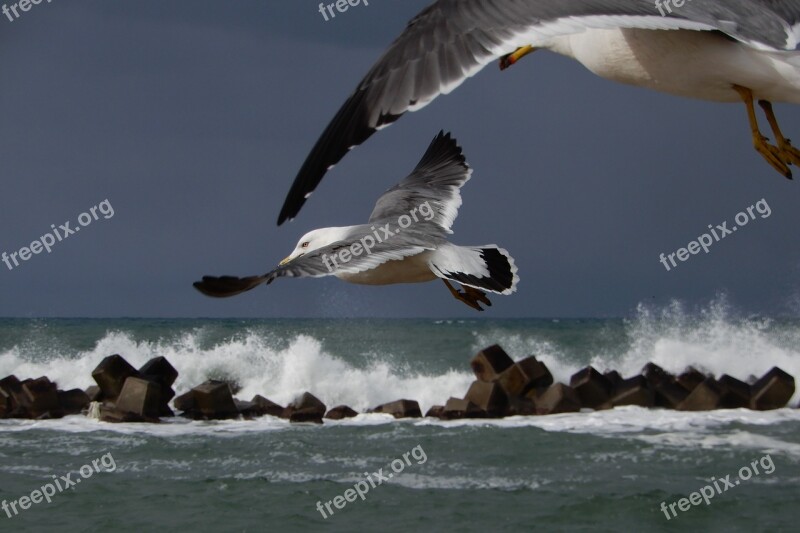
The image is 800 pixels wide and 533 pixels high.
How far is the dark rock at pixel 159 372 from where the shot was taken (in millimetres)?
18297

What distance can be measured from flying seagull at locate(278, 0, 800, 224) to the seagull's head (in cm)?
284

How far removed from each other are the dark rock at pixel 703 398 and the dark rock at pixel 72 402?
10.9 metres

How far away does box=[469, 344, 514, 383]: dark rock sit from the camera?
18.2m

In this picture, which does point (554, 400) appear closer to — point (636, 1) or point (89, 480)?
point (89, 480)

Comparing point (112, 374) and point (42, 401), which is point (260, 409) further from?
point (42, 401)

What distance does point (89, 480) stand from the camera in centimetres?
1456

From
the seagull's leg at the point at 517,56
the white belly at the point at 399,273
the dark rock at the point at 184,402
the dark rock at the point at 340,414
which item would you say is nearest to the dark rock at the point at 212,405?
the dark rock at the point at 184,402

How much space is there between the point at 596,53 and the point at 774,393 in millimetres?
17299

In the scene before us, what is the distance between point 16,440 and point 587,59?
1672 centimetres

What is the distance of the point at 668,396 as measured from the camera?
19.0m

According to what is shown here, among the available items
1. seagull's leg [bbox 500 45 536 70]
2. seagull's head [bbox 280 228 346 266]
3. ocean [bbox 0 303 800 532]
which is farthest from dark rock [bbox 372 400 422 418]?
seagull's leg [bbox 500 45 536 70]

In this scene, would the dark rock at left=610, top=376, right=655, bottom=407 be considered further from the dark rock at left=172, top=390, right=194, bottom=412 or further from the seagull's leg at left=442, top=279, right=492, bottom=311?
the seagull's leg at left=442, top=279, right=492, bottom=311

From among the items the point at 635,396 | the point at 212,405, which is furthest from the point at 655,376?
the point at 212,405

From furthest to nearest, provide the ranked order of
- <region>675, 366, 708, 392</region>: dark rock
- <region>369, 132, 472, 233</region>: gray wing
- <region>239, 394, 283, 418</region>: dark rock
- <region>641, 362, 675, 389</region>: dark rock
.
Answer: <region>641, 362, 675, 389</region>: dark rock
<region>675, 366, 708, 392</region>: dark rock
<region>239, 394, 283, 418</region>: dark rock
<region>369, 132, 472, 233</region>: gray wing
